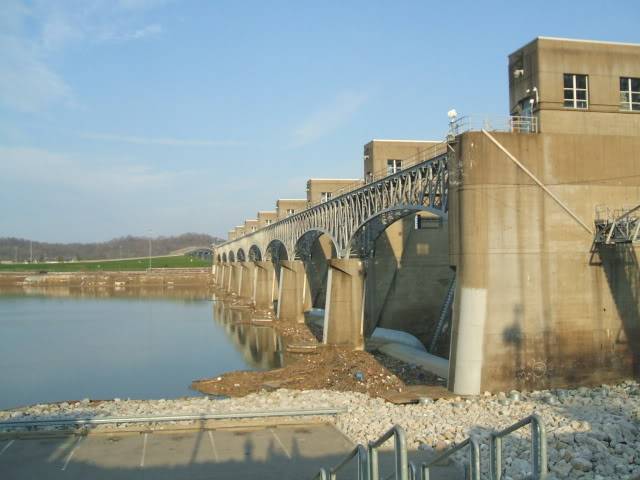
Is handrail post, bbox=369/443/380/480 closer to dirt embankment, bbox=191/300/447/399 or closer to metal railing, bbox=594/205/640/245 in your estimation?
dirt embankment, bbox=191/300/447/399

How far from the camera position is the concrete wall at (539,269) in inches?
913

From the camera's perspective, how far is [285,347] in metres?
45.9

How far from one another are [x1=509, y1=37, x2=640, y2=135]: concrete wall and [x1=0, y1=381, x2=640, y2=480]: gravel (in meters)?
10.5

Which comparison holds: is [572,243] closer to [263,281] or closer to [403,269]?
[403,269]

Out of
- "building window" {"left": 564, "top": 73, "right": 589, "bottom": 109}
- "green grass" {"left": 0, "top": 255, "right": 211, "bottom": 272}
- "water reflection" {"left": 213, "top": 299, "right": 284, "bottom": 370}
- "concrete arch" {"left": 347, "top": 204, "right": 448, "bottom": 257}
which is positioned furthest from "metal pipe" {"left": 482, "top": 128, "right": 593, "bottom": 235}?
"green grass" {"left": 0, "top": 255, "right": 211, "bottom": 272}

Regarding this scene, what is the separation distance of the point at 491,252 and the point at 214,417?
12075mm

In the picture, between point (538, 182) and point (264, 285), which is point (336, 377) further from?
point (264, 285)

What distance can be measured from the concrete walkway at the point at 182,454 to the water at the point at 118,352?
14171 millimetres

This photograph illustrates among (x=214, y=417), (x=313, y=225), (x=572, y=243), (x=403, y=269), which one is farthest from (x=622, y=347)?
(x=313, y=225)

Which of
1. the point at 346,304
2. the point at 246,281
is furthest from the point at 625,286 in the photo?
A: the point at 246,281

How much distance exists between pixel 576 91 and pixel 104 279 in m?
138

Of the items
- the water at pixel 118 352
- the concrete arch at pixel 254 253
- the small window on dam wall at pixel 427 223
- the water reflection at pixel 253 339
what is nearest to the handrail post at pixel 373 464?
the water at pixel 118 352

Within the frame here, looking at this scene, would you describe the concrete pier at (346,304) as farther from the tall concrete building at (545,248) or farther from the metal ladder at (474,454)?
the metal ladder at (474,454)

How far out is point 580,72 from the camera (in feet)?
84.4
